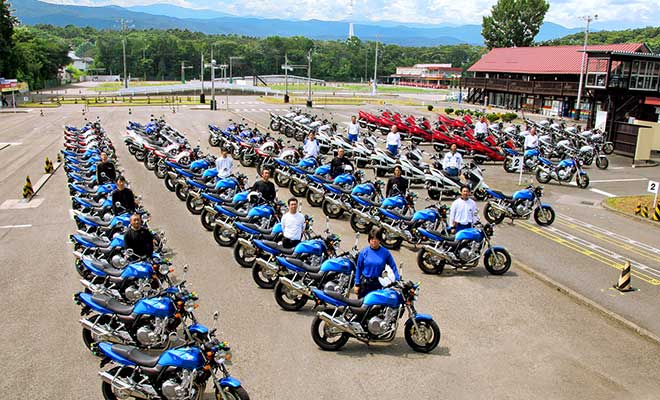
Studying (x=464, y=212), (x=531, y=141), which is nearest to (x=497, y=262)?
(x=464, y=212)

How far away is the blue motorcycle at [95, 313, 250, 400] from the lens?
21.0 feet

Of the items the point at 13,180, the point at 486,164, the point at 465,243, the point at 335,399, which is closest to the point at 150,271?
the point at 335,399

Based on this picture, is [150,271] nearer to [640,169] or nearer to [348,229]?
[348,229]

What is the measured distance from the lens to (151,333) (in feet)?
25.2

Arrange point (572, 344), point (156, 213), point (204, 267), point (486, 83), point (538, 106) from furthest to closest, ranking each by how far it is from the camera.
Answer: point (486, 83) → point (538, 106) → point (156, 213) → point (204, 267) → point (572, 344)

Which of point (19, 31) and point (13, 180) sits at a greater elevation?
point (19, 31)

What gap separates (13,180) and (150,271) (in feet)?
47.0

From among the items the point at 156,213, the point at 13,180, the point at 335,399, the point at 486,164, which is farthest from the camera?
the point at 486,164

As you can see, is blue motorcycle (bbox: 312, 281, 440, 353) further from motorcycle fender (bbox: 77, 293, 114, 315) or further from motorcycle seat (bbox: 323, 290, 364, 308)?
motorcycle fender (bbox: 77, 293, 114, 315)

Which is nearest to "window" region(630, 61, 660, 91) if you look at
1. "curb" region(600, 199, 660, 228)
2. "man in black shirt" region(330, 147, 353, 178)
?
"curb" region(600, 199, 660, 228)

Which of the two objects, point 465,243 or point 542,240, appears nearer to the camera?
point 465,243

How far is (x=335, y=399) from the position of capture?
7.19m

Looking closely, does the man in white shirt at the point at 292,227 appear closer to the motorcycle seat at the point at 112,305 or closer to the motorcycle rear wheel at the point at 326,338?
the motorcycle rear wheel at the point at 326,338

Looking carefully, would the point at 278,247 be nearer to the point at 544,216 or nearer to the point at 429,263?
the point at 429,263
